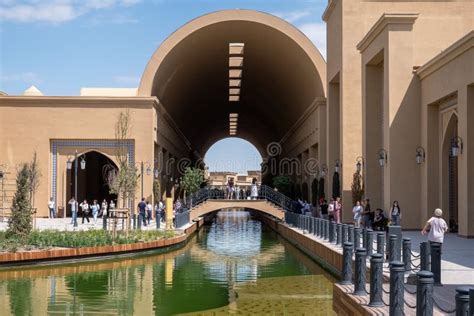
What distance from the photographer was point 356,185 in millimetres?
28797

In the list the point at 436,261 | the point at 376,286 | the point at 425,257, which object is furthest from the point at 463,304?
the point at 425,257

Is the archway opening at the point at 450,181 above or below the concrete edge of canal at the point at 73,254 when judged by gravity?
above

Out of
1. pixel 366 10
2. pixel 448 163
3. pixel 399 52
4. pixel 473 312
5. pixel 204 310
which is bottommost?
pixel 204 310

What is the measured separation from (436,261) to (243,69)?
3817 centimetres

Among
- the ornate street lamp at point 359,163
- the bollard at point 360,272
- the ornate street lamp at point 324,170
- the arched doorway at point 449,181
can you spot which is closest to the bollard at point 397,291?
the bollard at point 360,272

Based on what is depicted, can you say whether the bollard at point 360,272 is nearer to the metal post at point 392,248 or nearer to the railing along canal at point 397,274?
the railing along canal at point 397,274

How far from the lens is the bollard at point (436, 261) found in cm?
1137

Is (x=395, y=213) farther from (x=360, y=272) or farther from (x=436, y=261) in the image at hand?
(x=360, y=272)

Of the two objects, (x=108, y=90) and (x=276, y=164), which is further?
(x=276, y=164)

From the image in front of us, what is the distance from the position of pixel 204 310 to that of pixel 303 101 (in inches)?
1274

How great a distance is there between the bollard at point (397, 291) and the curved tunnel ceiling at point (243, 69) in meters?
27.6

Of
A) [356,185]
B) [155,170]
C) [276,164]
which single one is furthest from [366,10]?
[276,164]

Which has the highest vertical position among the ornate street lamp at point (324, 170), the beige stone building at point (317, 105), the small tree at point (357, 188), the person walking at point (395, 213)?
the beige stone building at point (317, 105)

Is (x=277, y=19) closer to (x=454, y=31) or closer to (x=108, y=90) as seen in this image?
(x=454, y=31)
